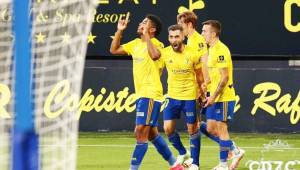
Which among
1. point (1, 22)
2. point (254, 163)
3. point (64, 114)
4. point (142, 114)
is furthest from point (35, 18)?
point (254, 163)

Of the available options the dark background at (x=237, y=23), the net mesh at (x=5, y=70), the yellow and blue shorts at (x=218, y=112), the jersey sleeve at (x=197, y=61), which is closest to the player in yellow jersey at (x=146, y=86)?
the jersey sleeve at (x=197, y=61)

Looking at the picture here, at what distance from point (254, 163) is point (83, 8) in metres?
6.90

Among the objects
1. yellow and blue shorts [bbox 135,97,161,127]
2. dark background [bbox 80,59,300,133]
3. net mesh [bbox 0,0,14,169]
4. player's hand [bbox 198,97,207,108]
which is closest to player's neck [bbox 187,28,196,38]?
player's hand [bbox 198,97,207,108]

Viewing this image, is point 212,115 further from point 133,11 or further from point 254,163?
point 133,11

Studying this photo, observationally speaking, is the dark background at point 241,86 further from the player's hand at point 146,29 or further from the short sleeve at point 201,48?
the player's hand at point 146,29

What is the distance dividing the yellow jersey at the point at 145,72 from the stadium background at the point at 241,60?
4.75 meters

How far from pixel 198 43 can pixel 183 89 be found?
0.66 m

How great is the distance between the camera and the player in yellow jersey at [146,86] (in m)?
9.23

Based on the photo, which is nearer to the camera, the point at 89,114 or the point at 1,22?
the point at 1,22

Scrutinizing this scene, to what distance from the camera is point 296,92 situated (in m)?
14.6

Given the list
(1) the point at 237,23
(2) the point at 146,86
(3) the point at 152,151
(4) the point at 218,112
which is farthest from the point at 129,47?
(1) the point at 237,23

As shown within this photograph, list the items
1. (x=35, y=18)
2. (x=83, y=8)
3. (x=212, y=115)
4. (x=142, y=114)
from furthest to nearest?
(x=212, y=115), (x=142, y=114), (x=83, y=8), (x=35, y=18)

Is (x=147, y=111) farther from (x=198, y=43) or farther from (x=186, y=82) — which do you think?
(x=198, y=43)

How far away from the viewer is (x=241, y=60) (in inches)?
579
